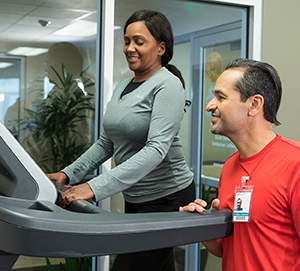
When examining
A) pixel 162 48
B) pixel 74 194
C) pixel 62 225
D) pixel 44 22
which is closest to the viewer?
pixel 62 225

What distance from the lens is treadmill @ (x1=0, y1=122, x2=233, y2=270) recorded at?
0.84 meters

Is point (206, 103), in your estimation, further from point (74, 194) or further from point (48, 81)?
point (74, 194)

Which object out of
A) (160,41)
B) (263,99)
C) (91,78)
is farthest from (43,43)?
(263,99)

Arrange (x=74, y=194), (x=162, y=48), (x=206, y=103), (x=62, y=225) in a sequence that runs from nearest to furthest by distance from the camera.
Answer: (x=62, y=225) < (x=74, y=194) < (x=162, y=48) < (x=206, y=103)

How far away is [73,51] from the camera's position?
250 cm

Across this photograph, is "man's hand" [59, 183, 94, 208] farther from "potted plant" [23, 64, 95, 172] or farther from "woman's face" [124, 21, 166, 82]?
"potted plant" [23, 64, 95, 172]

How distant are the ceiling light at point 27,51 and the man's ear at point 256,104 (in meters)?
1.59

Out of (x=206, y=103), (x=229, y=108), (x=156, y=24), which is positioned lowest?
(x=229, y=108)

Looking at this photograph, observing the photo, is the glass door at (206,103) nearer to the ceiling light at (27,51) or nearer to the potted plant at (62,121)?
the potted plant at (62,121)

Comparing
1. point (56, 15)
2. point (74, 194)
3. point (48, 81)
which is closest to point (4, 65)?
point (48, 81)

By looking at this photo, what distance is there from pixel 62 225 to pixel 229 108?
26.0 inches

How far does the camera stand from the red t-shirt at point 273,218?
1.11m

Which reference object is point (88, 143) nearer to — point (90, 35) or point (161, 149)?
point (90, 35)

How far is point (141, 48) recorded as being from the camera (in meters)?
1.74
